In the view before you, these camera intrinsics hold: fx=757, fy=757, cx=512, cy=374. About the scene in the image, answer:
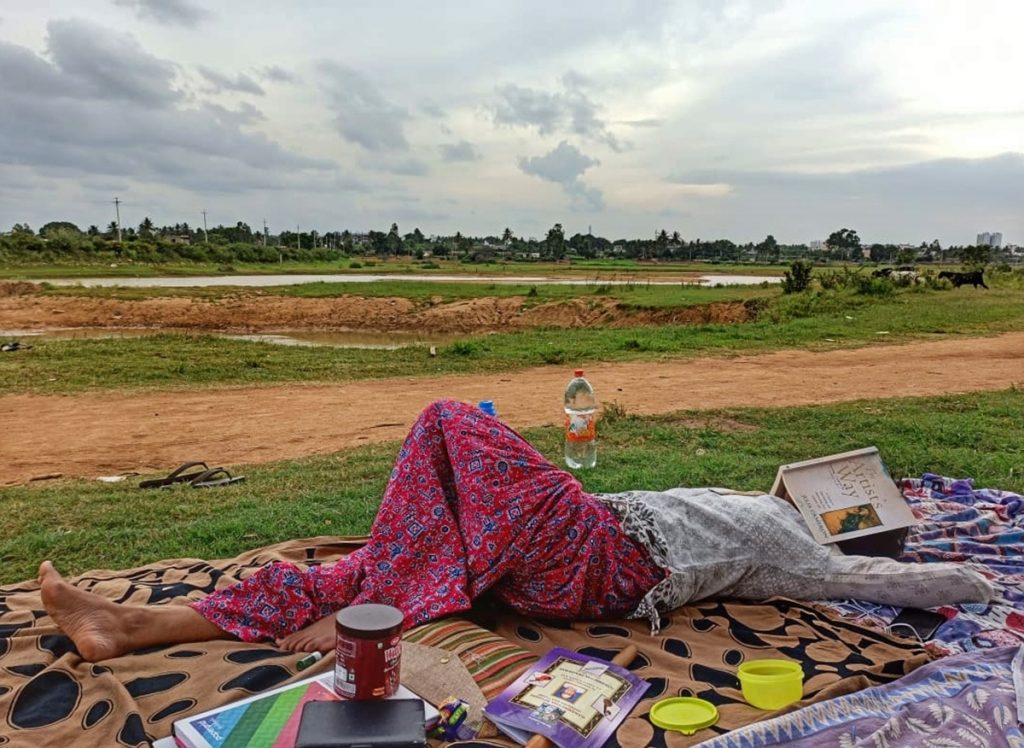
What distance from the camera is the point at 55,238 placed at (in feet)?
173

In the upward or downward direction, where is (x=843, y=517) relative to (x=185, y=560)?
upward

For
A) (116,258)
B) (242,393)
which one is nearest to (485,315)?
(242,393)

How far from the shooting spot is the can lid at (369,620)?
195 centimetres

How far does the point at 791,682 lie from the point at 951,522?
2.06 m

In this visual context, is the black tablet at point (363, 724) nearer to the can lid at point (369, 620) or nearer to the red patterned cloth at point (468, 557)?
the can lid at point (369, 620)

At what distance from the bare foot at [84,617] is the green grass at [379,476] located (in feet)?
4.80

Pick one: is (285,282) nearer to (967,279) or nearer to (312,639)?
(967,279)

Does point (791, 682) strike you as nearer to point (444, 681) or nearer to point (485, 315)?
point (444, 681)

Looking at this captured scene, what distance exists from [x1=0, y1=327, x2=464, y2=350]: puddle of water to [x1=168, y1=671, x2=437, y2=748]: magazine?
16.9 meters

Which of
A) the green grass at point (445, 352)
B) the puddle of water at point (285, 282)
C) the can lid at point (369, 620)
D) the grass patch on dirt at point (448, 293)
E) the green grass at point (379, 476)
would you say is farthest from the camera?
the puddle of water at point (285, 282)

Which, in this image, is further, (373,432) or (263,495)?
(373,432)

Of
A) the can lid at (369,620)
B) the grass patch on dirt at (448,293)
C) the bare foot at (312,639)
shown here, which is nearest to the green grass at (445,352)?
the grass patch on dirt at (448,293)

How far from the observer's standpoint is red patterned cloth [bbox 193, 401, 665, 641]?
2785mm

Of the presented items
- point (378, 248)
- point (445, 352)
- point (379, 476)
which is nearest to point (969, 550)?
point (379, 476)
